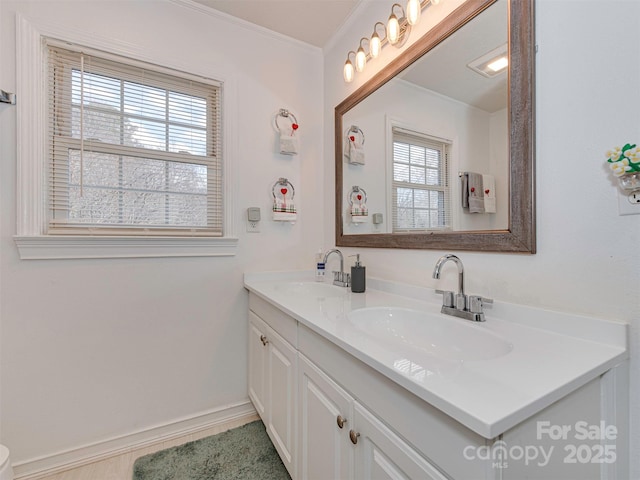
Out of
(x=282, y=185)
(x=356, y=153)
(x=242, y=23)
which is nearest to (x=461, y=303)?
(x=356, y=153)

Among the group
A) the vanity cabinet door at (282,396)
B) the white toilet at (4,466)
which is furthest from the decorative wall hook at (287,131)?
the white toilet at (4,466)

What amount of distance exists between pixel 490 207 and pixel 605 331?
1.56ft

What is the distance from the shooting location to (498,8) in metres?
0.98

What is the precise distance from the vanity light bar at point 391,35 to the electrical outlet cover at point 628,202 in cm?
102

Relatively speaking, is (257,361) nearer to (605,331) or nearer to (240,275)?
(240,275)

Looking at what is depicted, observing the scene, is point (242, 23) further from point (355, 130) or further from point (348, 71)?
point (355, 130)

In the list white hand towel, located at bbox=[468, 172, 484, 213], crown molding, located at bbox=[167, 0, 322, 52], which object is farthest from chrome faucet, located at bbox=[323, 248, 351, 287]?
crown molding, located at bbox=[167, 0, 322, 52]

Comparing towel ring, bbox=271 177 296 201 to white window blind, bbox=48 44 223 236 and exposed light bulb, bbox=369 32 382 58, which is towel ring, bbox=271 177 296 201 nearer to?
white window blind, bbox=48 44 223 236

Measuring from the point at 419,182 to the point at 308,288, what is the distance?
0.91m

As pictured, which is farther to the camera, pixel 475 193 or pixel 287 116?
pixel 287 116

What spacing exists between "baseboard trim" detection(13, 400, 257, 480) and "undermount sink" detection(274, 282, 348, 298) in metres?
0.77

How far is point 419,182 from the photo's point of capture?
4.35 ft

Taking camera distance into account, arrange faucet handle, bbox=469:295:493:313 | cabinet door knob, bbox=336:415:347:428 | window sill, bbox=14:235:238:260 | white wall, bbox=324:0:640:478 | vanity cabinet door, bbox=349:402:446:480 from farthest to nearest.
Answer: window sill, bbox=14:235:238:260
faucet handle, bbox=469:295:493:313
cabinet door knob, bbox=336:415:347:428
white wall, bbox=324:0:640:478
vanity cabinet door, bbox=349:402:446:480

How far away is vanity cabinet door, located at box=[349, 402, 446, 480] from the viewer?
61 cm
